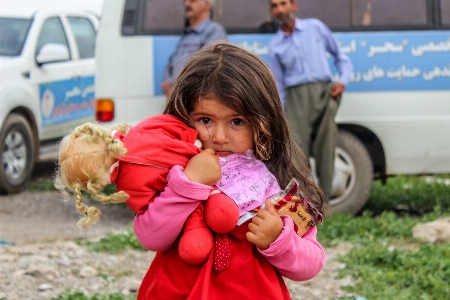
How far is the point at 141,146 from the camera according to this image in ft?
6.43

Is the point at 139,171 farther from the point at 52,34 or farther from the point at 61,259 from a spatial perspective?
the point at 52,34

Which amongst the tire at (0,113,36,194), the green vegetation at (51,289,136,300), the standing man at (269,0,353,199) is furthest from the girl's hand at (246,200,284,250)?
the tire at (0,113,36,194)

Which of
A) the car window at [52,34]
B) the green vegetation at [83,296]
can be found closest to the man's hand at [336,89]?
the green vegetation at [83,296]

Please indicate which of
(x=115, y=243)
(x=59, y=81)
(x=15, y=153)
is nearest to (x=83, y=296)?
(x=115, y=243)

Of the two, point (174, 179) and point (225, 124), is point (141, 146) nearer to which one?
point (174, 179)

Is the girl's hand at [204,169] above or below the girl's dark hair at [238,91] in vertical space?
below

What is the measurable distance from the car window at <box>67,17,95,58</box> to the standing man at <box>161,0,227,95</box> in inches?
134

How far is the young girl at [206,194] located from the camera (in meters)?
1.97

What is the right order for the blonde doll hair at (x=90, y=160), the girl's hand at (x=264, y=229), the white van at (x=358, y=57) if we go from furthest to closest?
the white van at (x=358, y=57) < the girl's hand at (x=264, y=229) < the blonde doll hair at (x=90, y=160)

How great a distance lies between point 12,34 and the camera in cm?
833

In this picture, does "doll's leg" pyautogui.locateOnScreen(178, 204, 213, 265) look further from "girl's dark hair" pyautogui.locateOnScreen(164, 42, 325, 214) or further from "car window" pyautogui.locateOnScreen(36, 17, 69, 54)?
"car window" pyautogui.locateOnScreen(36, 17, 69, 54)

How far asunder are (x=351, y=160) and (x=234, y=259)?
180 inches

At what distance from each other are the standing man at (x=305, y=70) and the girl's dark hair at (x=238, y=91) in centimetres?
373

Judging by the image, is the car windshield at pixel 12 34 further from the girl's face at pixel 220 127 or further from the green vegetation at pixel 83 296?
Answer: the girl's face at pixel 220 127
